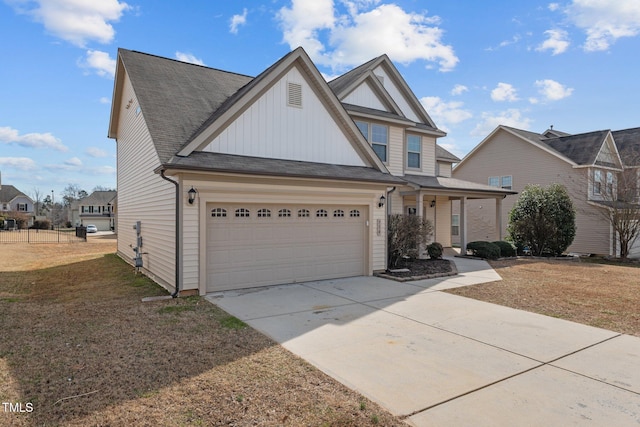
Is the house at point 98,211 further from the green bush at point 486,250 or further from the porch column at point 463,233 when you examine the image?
the green bush at point 486,250

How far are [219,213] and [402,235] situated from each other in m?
6.24

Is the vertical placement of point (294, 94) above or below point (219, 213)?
above

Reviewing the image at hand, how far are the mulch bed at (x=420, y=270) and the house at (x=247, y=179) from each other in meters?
0.69

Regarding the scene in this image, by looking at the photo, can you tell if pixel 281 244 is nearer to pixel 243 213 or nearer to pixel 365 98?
pixel 243 213

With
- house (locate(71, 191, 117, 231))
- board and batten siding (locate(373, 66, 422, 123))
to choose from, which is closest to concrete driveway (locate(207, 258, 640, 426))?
board and batten siding (locate(373, 66, 422, 123))

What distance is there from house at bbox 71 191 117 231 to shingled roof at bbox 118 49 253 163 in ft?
184

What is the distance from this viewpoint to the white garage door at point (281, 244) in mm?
8898

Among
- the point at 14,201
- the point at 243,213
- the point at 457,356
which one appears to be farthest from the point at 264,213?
the point at 14,201

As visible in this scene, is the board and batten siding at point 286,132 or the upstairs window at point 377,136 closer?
the board and batten siding at point 286,132

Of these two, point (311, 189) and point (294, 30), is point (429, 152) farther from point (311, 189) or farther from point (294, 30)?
point (311, 189)

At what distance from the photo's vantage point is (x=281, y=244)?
32.1 ft

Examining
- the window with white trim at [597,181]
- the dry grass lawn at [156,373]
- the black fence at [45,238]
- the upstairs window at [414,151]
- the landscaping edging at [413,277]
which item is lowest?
the black fence at [45,238]

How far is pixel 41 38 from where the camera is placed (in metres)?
11.6

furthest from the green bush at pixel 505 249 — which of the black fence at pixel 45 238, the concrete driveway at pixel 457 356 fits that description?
the black fence at pixel 45 238
